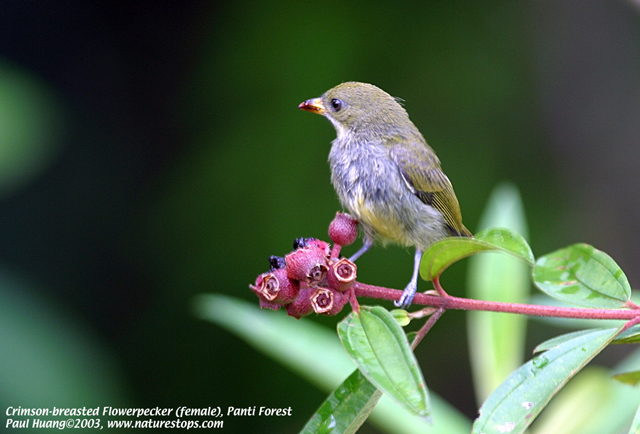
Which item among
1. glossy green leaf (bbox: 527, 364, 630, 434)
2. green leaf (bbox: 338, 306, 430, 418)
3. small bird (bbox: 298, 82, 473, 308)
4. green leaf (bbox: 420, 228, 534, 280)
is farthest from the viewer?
small bird (bbox: 298, 82, 473, 308)

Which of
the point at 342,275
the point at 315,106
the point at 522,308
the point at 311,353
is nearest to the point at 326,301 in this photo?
the point at 342,275

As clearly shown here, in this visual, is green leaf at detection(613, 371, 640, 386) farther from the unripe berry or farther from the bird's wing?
the bird's wing

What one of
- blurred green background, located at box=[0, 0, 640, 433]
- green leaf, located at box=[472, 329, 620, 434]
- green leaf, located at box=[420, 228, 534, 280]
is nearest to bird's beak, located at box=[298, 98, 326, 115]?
green leaf, located at box=[420, 228, 534, 280]

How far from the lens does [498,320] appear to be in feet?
7.90

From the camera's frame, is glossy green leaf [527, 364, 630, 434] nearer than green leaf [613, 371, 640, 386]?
No

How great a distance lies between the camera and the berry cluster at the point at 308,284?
4.56ft

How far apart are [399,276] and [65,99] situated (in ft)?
8.03

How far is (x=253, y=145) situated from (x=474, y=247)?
3.00 m

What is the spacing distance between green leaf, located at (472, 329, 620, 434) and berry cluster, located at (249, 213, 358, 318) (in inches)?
15.5

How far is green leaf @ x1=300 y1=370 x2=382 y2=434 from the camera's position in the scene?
1434 mm

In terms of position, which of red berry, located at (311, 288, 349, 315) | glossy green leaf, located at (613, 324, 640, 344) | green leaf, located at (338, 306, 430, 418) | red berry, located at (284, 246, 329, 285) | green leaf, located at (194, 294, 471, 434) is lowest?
green leaf, located at (194, 294, 471, 434)

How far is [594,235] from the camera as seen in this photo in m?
4.51

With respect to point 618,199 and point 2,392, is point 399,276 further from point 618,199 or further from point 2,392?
point 2,392

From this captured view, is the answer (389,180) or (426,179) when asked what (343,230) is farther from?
(426,179)
